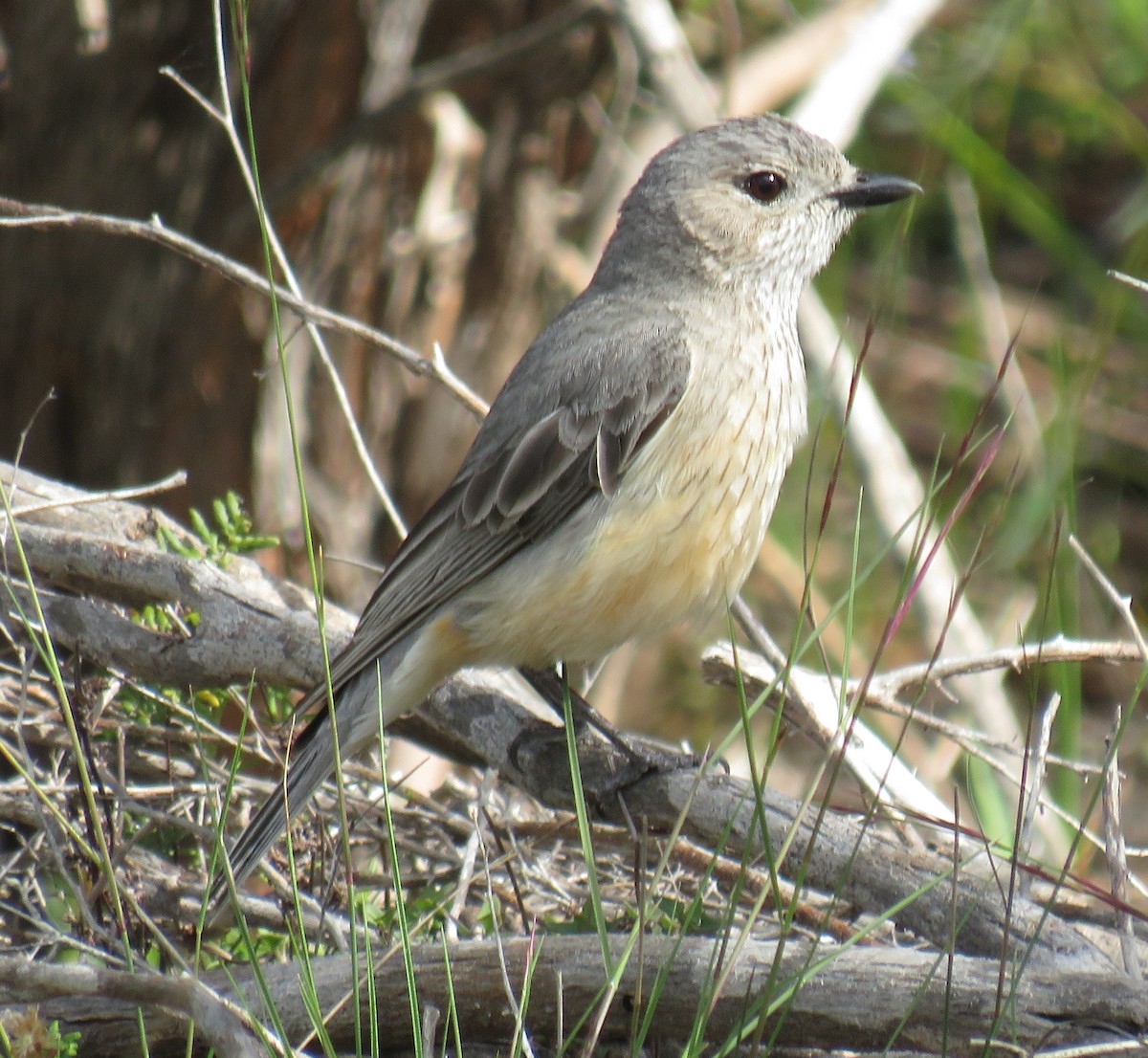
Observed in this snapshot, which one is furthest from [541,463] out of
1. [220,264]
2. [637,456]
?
[220,264]

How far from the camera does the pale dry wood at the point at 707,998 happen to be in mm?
2756

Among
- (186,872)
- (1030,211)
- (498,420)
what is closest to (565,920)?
(186,872)

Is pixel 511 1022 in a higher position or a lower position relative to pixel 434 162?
lower

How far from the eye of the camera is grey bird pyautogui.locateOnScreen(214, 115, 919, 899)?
4258mm

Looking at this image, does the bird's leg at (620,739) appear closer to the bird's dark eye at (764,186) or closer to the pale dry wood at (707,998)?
the pale dry wood at (707,998)

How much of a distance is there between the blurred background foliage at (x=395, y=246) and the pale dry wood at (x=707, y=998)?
3030mm

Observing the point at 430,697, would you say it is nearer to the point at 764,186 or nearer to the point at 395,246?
the point at 764,186

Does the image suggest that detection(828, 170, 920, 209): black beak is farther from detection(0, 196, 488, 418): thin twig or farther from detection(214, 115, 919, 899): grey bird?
detection(0, 196, 488, 418): thin twig

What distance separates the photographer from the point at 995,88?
8.41 m

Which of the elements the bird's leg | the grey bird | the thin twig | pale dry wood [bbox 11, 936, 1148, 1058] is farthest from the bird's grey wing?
pale dry wood [bbox 11, 936, 1148, 1058]

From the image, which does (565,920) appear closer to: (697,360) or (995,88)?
(697,360)

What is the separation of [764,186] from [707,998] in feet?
9.90

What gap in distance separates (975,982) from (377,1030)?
3.82 feet

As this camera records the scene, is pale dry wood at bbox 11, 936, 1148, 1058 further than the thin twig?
No
